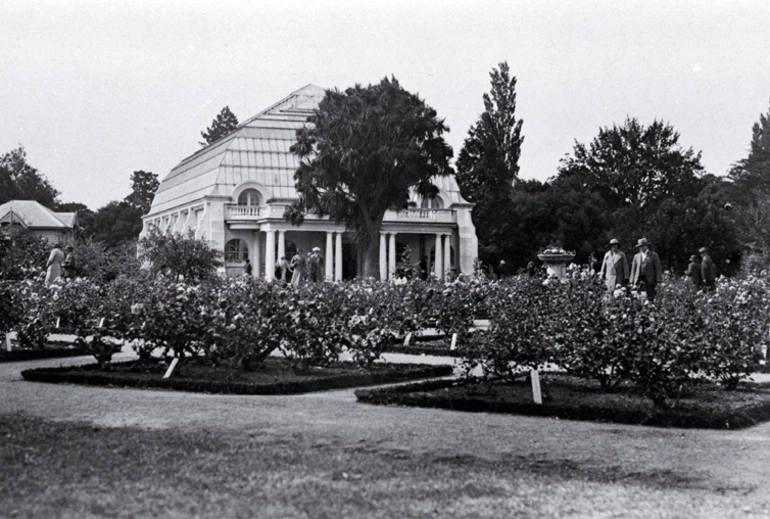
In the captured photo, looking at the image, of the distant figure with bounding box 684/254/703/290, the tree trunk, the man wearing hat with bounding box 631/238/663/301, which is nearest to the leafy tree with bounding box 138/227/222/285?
the tree trunk

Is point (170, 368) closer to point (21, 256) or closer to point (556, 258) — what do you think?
point (556, 258)

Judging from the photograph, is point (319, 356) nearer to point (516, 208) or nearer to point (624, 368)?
point (624, 368)

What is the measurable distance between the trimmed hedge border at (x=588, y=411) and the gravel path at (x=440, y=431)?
0.65 feet

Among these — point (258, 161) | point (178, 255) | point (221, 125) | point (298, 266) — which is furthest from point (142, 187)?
point (298, 266)

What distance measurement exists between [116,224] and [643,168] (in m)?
49.1

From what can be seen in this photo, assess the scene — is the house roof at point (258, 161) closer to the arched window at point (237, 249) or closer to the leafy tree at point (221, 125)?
the arched window at point (237, 249)

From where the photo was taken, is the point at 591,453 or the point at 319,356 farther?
the point at 319,356

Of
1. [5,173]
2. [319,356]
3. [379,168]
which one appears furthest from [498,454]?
[5,173]

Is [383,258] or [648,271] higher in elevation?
[383,258]

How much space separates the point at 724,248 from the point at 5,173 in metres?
74.2

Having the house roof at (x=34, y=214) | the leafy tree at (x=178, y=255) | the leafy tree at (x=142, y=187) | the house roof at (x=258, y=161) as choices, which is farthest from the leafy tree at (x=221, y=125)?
the leafy tree at (x=178, y=255)

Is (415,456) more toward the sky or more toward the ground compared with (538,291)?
more toward the ground

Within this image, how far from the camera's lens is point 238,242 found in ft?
190

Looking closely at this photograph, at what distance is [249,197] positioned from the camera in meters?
58.2
